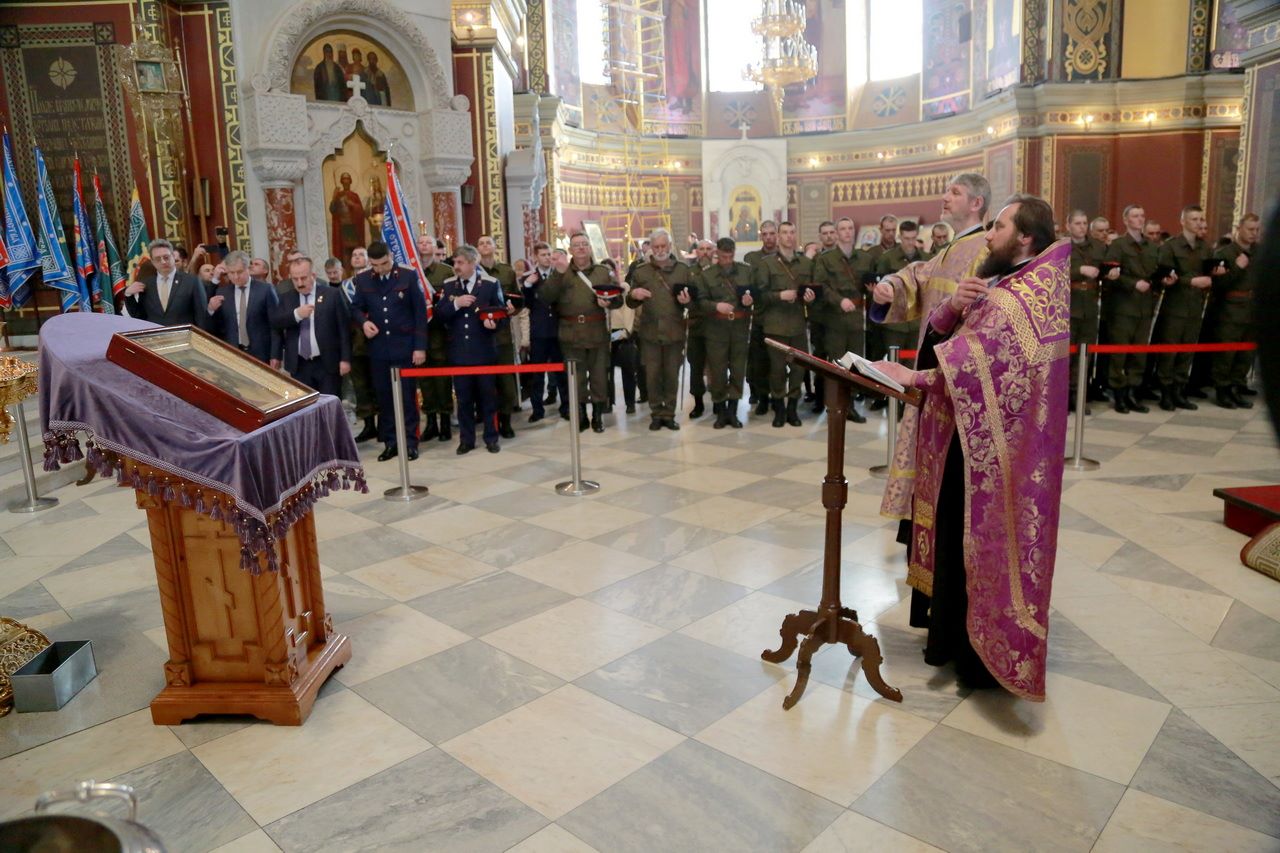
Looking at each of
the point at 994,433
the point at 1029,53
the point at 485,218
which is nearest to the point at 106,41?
the point at 485,218

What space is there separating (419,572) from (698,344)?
15.5ft

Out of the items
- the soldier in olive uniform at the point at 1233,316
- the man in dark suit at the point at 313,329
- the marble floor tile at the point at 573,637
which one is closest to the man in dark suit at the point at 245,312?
the man in dark suit at the point at 313,329

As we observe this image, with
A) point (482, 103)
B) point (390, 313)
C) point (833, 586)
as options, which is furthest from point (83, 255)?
point (833, 586)

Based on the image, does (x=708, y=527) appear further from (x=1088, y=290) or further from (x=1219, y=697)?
(x=1088, y=290)

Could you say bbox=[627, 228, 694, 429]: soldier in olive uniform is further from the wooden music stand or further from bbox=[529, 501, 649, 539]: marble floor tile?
the wooden music stand

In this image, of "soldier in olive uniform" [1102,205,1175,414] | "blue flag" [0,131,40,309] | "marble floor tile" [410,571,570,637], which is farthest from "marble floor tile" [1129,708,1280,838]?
"blue flag" [0,131,40,309]

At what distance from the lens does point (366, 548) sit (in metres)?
5.12

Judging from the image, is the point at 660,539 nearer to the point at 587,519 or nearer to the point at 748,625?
the point at 587,519

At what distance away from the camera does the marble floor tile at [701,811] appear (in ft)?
8.09

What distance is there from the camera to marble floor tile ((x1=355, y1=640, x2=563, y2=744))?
318 cm

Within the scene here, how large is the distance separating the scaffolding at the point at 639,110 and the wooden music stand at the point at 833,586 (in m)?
17.1

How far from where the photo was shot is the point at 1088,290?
8430 millimetres

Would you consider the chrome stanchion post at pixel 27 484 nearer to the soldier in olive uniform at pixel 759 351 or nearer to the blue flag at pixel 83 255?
the blue flag at pixel 83 255

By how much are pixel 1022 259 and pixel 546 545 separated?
2968 millimetres
